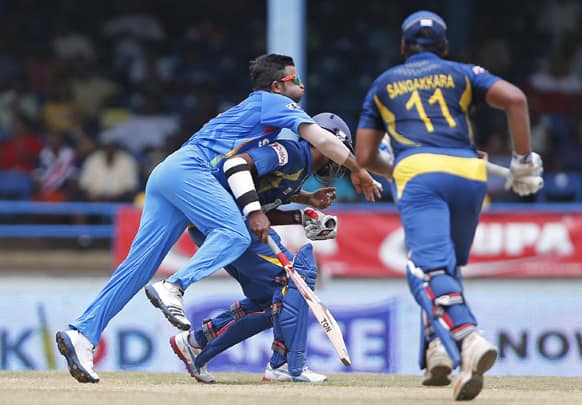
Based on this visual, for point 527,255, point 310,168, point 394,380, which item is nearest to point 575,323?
point 527,255

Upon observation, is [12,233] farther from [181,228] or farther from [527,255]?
[181,228]

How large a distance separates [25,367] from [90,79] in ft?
24.4

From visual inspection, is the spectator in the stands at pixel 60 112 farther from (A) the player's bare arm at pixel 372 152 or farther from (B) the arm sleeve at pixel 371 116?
(B) the arm sleeve at pixel 371 116

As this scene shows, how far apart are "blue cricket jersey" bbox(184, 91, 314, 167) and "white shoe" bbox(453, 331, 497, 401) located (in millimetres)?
1861

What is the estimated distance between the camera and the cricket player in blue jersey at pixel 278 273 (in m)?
8.00

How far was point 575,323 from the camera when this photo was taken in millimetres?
12922

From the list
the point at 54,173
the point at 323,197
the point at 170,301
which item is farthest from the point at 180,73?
the point at 170,301

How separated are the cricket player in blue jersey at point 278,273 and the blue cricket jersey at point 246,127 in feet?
0.34

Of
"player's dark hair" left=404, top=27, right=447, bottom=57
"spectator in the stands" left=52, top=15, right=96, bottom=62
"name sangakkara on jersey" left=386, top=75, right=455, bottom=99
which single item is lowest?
"spectator in the stands" left=52, top=15, right=96, bottom=62

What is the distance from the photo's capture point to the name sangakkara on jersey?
704 centimetres

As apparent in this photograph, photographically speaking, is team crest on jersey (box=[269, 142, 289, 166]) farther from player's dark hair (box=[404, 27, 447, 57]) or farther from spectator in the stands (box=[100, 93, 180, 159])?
spectator in the stands (box=[100, 93, 180, 159])

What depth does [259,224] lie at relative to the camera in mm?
7730

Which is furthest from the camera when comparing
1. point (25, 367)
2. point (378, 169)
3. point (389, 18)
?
point (389, 18)

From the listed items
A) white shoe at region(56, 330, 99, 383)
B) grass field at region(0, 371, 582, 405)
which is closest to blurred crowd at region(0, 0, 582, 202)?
grass field at region(0, 371, 582, 405)
